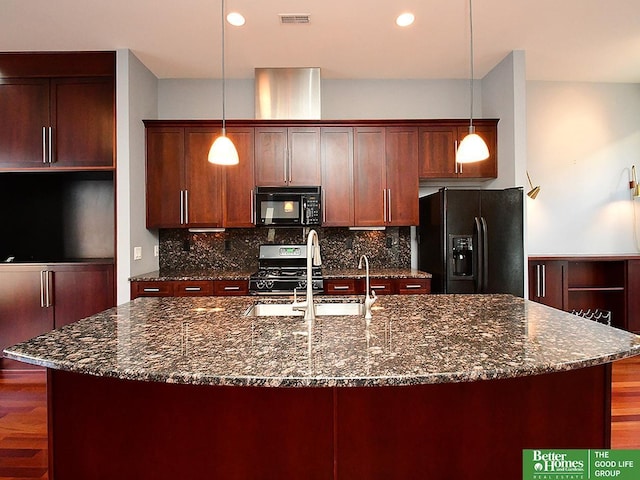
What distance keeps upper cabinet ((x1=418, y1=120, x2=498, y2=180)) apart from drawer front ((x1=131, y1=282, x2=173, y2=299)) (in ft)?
8.92

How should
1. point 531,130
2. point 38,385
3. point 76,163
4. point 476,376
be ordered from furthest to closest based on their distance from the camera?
1. point 531,130
2. point 76,163
3. point 38,385
4. point 476,376

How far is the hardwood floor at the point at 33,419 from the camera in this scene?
215 centimetres

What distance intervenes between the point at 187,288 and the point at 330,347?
257 cm

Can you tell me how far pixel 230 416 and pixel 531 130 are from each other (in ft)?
14.8

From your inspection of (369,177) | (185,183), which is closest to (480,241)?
(369,177)

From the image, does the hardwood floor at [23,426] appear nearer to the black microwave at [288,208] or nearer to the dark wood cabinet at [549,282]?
the black microwave at [288,208]

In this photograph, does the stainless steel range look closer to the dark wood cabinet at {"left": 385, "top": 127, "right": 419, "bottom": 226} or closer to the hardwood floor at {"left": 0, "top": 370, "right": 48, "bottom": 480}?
the dark wood cabinet at {"left": 385, "top": 127, "right": 419, "bottom": 226}

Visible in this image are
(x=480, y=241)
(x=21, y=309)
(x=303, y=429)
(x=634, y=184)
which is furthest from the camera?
(x=634, y=184)

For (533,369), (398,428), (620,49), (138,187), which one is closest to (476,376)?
(533,369)

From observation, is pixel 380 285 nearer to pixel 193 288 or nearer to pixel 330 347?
pixel 193 288

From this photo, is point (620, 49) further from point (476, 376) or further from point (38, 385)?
point (38, 385)

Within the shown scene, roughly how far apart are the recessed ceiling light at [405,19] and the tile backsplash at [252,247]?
2004mm

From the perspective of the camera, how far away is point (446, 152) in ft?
12.6

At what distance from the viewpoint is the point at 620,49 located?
354cm
